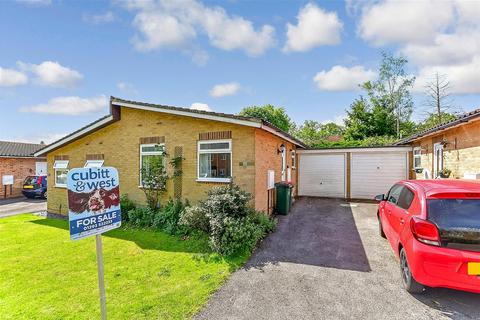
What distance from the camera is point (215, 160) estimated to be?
8453 mm

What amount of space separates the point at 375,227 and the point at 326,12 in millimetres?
7423

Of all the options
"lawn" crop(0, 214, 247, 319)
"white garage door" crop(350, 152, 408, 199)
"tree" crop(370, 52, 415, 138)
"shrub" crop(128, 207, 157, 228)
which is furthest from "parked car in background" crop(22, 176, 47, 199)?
"tree" crop(370, 52, 415, 138)

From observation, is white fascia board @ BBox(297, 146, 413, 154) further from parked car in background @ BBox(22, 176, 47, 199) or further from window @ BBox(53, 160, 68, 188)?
parked car in background @ BBox(22, 176, 47, 199)

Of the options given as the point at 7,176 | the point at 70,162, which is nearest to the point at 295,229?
the point at 70,162

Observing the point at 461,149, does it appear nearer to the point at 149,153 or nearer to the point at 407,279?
the point at 407,279

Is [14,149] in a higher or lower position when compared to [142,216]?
higher

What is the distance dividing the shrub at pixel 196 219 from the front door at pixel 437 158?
9.11 m

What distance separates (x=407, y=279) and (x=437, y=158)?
316 inches

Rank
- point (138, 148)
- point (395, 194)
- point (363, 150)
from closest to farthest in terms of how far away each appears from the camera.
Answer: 1. point (395, 194)
2. point (138, 148)
3. point (363, 150)

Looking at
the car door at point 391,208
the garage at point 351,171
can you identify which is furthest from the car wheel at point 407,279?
the garage at point 351,171

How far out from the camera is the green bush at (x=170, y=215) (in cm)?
841

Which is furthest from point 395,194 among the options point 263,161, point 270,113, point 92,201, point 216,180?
point 270,113

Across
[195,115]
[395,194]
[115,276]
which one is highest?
[195,115]

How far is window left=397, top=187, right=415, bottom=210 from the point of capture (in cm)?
454
